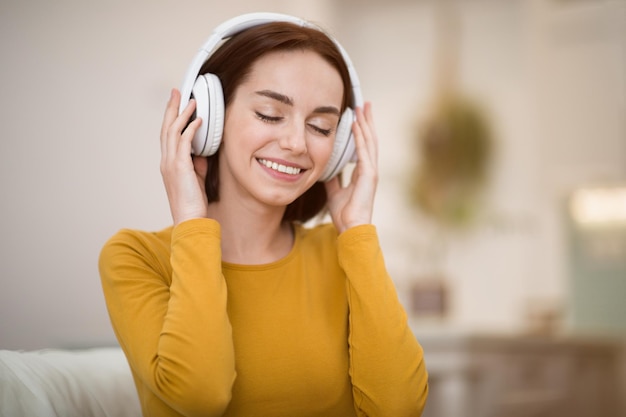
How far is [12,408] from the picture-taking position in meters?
1.01

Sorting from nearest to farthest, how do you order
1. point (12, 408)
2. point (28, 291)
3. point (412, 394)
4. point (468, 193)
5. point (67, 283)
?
point (12, 408)
point (412, 394)
point (28, 291)
point (67, 283)
point (468, 193)

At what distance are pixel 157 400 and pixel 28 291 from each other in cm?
164

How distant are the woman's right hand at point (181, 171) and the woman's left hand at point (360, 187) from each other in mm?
A: 271

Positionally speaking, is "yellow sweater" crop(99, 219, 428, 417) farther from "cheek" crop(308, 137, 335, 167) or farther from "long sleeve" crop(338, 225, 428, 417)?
"cheek" crop(308, 137, 335, 167)

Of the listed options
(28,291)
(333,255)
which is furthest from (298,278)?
(28,291)

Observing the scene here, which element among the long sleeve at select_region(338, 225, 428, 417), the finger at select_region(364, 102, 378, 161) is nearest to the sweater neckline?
the long sleeve at select_region(338, 225, 428, 417)

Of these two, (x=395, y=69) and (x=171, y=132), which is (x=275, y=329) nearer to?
(x=171, y=132)

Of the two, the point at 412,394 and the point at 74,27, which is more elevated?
the point at 74,27

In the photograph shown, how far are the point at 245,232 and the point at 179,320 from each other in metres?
0.26

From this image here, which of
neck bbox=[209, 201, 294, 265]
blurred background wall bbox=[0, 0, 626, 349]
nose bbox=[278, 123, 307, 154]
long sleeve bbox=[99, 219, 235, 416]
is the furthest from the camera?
blurred background wall bbox=[0, 0, 626, 349]

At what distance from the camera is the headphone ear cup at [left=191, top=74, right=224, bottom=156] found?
1.09 meters

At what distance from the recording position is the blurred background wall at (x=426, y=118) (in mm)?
2887

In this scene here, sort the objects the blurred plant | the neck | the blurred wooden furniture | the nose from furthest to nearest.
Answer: the blurred plant, the blurred wooden furniture, the neck, the nose

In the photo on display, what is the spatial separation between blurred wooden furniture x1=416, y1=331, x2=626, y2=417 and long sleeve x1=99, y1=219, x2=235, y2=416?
2.47 m
